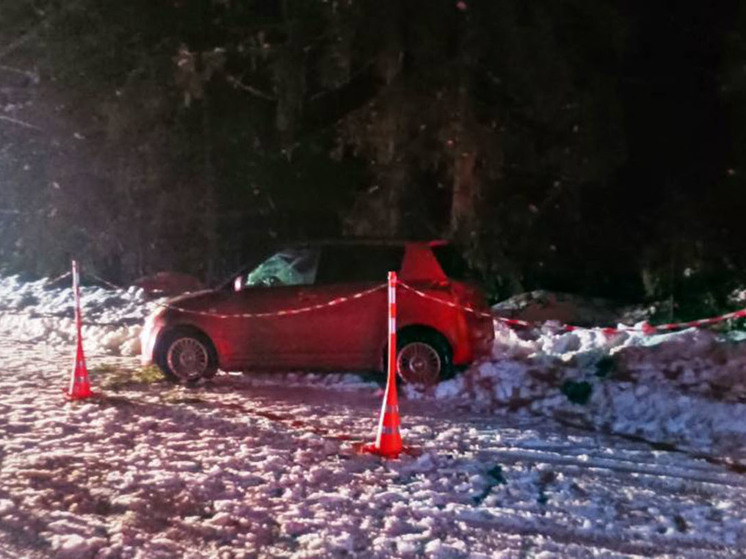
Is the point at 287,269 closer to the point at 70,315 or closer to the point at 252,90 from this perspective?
the point at 70,315

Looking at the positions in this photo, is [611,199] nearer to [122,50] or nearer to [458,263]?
[458,263]

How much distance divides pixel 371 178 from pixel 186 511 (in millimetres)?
12450

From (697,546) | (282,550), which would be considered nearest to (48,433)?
(282,550)

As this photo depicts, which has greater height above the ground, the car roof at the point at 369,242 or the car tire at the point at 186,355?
the car roof at the point at 369,242

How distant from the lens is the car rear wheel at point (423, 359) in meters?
11.1

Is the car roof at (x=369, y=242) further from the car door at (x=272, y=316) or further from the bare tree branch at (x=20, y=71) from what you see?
the bare tree branch at (x=20, y=71)

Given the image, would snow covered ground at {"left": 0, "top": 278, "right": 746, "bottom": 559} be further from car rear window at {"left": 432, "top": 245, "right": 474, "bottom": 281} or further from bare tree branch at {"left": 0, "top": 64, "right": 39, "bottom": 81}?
bare tree branch at {"left": 0, "top": 64, "right": 39, "bottom": 81}

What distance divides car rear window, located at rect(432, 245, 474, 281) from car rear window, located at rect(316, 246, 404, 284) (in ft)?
1.42

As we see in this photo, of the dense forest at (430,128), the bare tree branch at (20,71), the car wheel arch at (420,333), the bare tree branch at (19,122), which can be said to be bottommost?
the car wheel arch at (420,333)

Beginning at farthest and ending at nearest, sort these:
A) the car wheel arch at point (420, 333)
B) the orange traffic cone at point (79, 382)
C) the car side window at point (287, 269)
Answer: the car side window at point (287, 269) < the car wheel arch at point (420, 333) < the orange traffic cone at point (79, 382)

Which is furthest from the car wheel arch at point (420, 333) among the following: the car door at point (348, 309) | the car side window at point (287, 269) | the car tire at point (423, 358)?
the car side window at point (287, 269)

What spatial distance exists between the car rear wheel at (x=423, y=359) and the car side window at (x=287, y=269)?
54.7 inches

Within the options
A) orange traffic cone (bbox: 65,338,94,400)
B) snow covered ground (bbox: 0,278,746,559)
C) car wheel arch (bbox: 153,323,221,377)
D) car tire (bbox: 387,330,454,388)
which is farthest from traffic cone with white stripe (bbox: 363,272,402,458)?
car wheel arch (bbox: 153,323,221,377)

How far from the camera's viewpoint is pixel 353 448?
840cm
